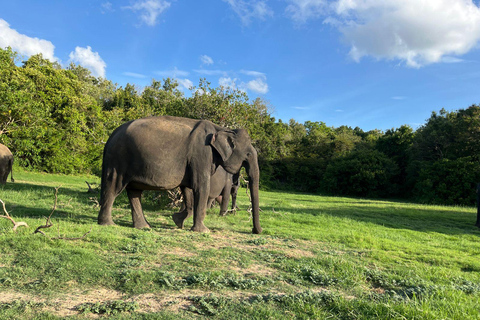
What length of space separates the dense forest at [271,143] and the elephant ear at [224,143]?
6682 mm

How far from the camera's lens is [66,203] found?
11.5m

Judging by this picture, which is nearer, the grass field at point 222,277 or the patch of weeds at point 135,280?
the grass field at point 222,277

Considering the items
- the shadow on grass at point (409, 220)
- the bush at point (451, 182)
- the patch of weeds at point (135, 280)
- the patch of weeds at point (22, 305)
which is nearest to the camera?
the patch of weeds at point (22, 305)

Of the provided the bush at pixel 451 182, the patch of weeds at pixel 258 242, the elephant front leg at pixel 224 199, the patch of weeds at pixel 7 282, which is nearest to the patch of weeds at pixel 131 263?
the patch of weeds at pixel 7 282

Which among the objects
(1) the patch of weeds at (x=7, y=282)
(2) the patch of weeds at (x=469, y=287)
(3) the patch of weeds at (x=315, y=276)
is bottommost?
(1) the patch of weeds at (x=7, y=282)

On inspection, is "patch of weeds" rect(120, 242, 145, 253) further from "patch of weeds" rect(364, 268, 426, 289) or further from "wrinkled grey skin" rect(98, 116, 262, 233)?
"patch of weeds" rect(364, 268, 426, 289)

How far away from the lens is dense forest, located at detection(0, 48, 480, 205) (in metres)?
19.2

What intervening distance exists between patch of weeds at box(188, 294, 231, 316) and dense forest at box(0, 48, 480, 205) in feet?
38.6

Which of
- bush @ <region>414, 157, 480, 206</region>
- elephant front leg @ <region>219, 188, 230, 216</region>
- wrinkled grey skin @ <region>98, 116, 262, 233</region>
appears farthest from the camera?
bush @ <region>414, 157, 480, 206</region>

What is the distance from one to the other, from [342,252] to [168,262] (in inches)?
142

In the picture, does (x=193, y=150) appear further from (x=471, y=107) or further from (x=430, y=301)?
(x=471, y=107)

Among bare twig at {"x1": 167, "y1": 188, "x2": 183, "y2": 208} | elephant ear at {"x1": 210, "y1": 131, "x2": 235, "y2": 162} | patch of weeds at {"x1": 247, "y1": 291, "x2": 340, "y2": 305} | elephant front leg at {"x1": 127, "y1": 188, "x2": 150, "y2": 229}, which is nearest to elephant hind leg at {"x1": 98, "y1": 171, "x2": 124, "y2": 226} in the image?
elephant front leg at {"x1": 127, "y1": 188, "x2": 150, "y2": 229}

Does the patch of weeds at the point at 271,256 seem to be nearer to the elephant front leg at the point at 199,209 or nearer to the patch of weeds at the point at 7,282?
the elephant front leg at the point at 199,209

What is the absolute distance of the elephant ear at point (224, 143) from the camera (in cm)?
831
